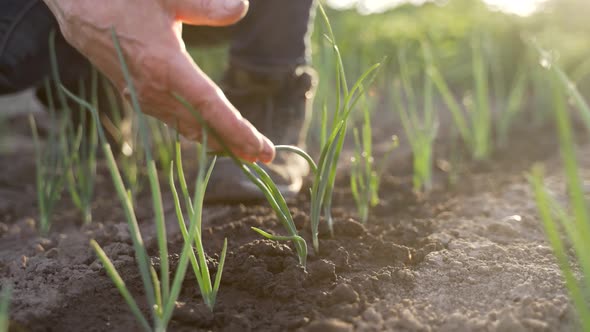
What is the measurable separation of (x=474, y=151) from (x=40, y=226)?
156 centimetres

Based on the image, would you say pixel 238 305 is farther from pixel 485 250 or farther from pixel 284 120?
pixel 284 120

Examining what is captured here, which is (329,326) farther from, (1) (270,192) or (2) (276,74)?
(2) (276,74)

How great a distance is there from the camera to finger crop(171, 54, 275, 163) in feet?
2.93

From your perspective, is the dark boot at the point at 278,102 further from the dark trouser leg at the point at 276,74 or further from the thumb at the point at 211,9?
the thumb at the point at 211,9

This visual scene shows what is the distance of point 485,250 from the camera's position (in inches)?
47.2

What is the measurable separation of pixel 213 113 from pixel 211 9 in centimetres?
16

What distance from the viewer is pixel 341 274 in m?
1.10

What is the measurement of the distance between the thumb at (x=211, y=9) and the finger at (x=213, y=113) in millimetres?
78

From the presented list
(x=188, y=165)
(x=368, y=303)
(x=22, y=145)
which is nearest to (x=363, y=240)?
(x=368, y=303)

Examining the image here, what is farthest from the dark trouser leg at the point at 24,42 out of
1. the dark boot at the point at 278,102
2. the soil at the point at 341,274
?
the dark boot at the point at 278,102

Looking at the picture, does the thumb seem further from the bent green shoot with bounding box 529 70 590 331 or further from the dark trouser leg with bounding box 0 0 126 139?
the dark trouser leg with bounding box 0 0 126 139

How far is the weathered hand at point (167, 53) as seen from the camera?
899mm

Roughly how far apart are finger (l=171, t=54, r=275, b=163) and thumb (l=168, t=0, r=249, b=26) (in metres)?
0.08

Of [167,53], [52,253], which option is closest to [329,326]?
[167,53]
